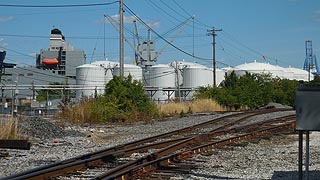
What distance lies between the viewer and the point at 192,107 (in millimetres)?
47750

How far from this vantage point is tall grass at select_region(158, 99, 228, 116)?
44.6 m

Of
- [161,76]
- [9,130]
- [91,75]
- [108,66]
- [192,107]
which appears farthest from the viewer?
[108,66]

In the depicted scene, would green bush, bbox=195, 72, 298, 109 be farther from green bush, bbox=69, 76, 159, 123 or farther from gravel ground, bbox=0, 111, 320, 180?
gravel ground, bbox=0, 111, 320, 180

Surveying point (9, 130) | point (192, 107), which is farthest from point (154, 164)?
point (192, 107)

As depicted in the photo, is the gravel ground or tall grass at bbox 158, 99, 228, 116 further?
tall grass at bbox 158, 99, 228, 116

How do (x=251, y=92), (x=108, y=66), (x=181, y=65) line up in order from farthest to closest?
(x=181, y=65) → (x=108, y=66) → (x=251, y=92)

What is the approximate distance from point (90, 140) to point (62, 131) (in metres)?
3.32

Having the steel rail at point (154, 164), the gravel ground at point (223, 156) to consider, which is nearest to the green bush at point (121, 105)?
the gravel ground at point (223, 156)

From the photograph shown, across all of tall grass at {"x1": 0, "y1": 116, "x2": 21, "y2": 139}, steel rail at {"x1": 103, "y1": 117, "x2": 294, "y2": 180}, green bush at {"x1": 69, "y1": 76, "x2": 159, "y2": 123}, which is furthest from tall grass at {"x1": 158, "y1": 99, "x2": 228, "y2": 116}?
steel rail at {"x1": 103, "y1": 117, "x2": 294, "y2": 180}

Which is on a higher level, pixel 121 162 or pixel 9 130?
pixel 9 130

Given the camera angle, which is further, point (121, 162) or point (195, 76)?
point (195, 76)

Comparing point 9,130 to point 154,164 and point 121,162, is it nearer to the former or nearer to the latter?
point 121,162

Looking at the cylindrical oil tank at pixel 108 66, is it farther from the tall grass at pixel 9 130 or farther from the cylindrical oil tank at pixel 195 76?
the tall grass at pixel 9 130

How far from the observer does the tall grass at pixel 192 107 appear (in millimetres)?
44625
